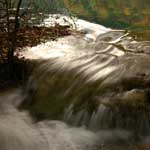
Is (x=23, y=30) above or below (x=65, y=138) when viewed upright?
above

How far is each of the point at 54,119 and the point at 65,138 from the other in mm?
1274

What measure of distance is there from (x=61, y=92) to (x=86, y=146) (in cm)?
295

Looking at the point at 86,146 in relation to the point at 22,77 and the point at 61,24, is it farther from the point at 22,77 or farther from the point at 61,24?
the point at 61,24

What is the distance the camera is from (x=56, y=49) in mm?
15977

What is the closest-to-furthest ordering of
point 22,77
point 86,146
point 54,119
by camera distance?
1. point 86,146
2. point 54,119
3. point 22,77

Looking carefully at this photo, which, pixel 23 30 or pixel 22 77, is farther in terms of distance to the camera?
pixel 23 30

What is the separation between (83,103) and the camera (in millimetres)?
11305

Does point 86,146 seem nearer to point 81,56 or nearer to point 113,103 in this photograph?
point 113,103

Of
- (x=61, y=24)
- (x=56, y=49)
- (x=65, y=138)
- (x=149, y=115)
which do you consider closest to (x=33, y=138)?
(x=65, y=138)

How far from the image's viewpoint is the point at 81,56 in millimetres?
14398

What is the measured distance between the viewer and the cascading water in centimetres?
1007

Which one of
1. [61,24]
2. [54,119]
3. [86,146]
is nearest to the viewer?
[86,146]

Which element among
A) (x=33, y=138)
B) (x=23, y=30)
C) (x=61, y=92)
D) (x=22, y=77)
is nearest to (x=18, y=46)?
(x=23, y=30)

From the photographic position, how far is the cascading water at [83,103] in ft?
33.0
